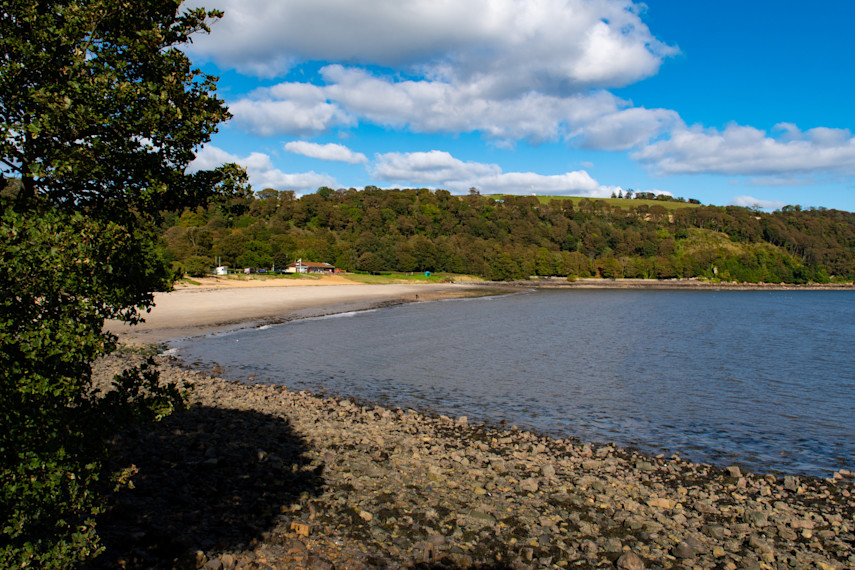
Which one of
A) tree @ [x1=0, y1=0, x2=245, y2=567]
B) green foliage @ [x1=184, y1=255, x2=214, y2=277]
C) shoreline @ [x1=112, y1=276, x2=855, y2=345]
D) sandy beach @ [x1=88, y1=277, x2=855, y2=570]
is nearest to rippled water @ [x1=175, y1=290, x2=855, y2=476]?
sandy beach @ [x1=88, y1=277, x2=855, y2=570]

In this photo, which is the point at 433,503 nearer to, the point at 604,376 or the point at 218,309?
the point at 604,376

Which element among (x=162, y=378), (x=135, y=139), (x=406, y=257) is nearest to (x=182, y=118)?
(x=135, y=139)

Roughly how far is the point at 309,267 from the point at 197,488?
138 meters

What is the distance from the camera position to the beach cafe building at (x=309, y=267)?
137 meters

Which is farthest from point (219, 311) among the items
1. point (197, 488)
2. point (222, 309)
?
point (197, 488)

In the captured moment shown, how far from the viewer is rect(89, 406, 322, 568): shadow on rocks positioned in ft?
24.5

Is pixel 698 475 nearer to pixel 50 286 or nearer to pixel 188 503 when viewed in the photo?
pixel 188 503

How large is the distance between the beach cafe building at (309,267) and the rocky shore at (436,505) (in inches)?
4896

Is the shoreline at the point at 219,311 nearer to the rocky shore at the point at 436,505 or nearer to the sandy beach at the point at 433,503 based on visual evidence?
the sandy beach at the point at 433,503

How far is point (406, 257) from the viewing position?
162 metres

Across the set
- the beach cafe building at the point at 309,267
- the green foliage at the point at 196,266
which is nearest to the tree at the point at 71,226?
the green foliage at the point at 196,266

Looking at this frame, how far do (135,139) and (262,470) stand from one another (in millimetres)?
7580

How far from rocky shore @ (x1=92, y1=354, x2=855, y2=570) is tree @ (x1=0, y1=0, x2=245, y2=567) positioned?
8.64ft

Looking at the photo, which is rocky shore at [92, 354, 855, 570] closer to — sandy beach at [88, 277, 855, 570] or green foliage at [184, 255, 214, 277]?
sandy beach at [88, 277, 855, 570]
